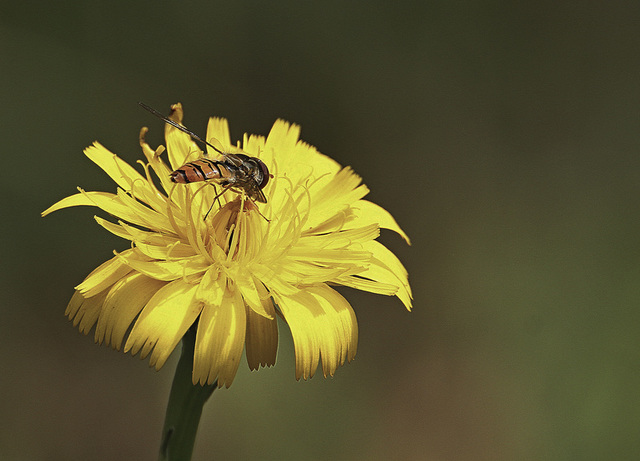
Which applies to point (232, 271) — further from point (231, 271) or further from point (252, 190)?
point (252, 190)

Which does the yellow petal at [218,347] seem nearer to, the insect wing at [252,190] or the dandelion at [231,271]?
the dandelion at [231,271]

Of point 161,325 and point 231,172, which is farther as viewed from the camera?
point 231,172

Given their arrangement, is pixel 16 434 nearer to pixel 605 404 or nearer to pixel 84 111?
pixel 84 111

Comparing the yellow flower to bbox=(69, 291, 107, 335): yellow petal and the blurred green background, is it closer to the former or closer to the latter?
bbox=(69, 291, 107, 335): yellow petal

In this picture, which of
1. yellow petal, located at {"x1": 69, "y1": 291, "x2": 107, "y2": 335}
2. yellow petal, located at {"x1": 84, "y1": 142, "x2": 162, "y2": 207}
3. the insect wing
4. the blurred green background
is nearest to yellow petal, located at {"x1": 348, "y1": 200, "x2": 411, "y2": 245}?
the insect wing

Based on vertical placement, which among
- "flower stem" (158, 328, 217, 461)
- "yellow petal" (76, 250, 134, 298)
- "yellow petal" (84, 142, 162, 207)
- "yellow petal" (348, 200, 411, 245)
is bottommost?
"flower stem" (158, 328, 217, 461)

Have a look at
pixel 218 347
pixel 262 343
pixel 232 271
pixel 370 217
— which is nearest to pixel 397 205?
pixel 370 217

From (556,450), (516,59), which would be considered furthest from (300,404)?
(516,59)
